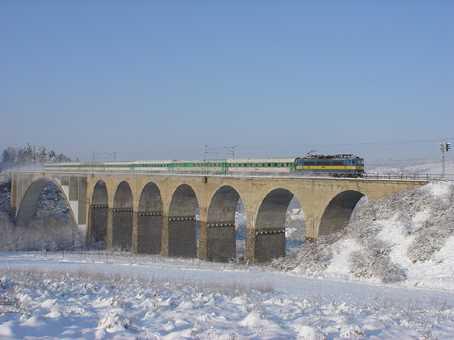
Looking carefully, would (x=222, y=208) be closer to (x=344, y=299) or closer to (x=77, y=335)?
(x=344, y=299)

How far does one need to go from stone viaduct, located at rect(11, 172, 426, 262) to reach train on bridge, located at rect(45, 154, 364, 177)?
5.03ft

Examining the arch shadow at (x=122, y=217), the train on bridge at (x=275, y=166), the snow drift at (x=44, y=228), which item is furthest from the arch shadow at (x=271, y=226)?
the snow drift at (x=44, y=228)

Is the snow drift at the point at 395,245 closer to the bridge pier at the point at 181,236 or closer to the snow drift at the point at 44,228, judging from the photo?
the bridge pier at the point at 181,236

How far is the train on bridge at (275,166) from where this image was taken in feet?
108

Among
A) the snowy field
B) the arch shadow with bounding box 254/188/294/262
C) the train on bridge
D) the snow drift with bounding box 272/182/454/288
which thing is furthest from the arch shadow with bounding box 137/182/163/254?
the snowy field

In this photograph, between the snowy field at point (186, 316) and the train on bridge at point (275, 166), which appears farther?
the train on bridge at point (275, 166)

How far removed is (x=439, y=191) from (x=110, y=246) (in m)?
42.1

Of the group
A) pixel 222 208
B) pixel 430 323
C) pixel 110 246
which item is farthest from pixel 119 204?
pixel 430 323

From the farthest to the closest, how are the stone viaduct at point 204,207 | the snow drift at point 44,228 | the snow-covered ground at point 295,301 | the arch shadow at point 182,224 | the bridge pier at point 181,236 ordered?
the snow drift at point 44,228
the arch shadow at point 182,224
the bridge pier at point 181,236
the stone viaduct at point 204,207
the snow-covered ground at point 295,301

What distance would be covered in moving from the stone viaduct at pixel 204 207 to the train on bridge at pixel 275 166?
1.53 meters

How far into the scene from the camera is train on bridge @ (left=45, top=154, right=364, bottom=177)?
3300cm

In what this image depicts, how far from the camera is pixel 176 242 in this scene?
160 ft

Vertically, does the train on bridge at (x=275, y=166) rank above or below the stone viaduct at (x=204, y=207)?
above

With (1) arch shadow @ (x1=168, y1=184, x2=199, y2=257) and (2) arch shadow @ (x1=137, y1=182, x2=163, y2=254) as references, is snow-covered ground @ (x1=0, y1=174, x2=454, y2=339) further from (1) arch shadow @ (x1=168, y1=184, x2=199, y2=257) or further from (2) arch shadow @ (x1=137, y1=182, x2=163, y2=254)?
(2) arch shadow @ (x1=137, y1=182, x2=163, y2=254)
